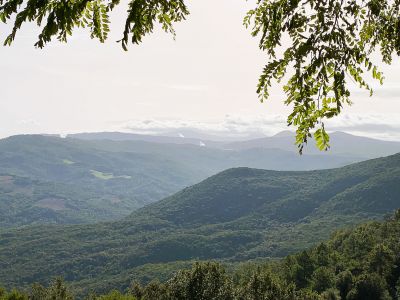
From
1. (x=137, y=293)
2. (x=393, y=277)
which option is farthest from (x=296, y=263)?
(x=137, y=293)

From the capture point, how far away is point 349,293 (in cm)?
7956

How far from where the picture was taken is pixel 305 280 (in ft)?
319

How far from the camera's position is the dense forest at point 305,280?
54469 millimetres

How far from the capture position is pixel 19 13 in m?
6.42

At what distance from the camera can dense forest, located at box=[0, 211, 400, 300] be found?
54.5 m

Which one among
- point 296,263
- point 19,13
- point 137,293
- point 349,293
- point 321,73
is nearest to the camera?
point 19,13

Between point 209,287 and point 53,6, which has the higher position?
point 53,6

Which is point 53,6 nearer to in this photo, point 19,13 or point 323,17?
point 19,13

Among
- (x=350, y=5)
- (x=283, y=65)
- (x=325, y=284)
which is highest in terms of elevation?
(x=350, y=5)

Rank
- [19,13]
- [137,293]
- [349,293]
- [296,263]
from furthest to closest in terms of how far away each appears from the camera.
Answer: [296,263]
[349,293]
[137,293]
[19,13]

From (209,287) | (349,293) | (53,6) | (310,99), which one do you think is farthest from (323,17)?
(349,293)

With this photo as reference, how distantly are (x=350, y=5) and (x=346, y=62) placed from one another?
1.06 m

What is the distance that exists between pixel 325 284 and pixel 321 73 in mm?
89375

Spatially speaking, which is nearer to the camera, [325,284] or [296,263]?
[325,284]
